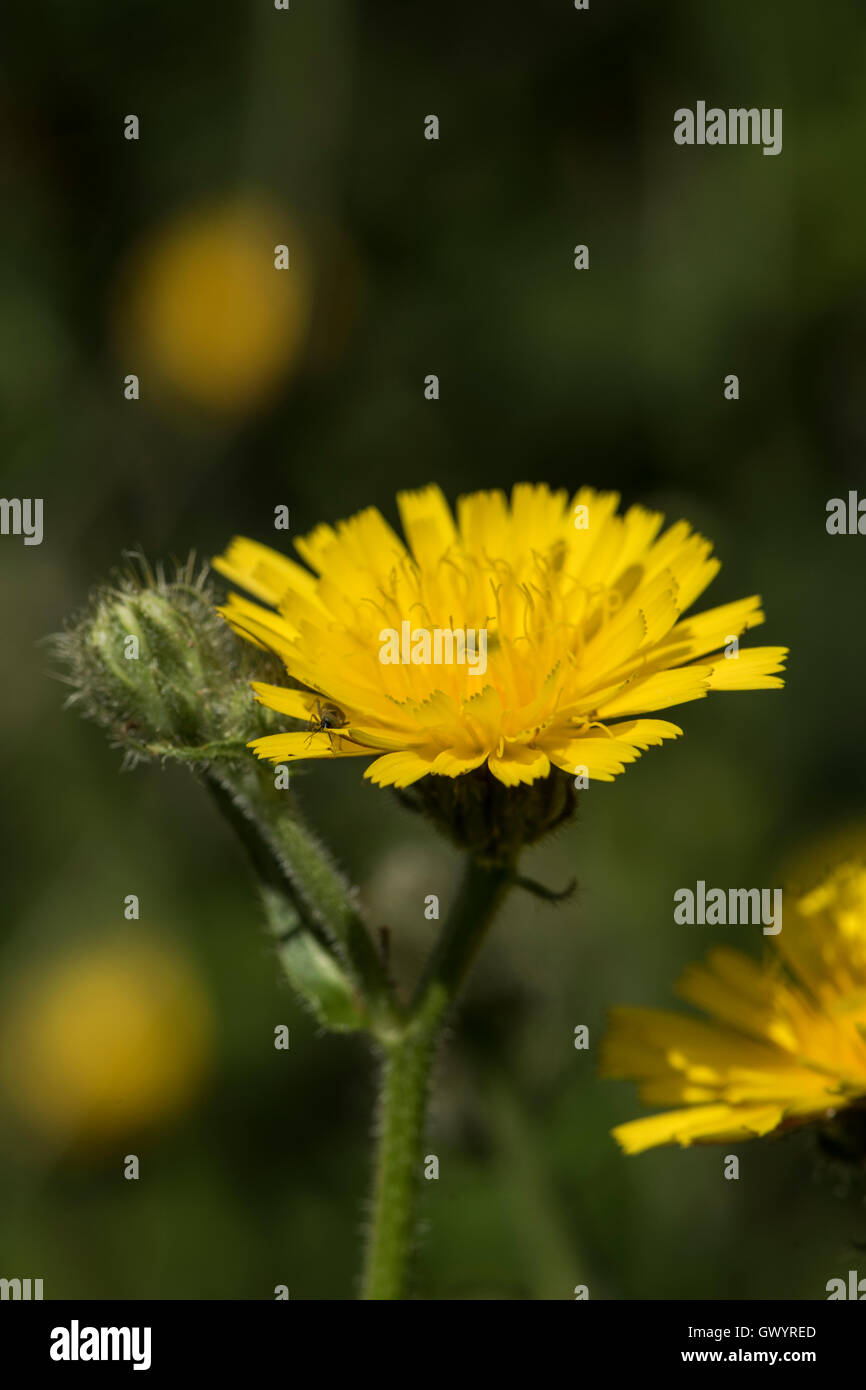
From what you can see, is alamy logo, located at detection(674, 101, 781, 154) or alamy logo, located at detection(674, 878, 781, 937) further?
alamy logo, located at detection(674, 101, 781, 154)

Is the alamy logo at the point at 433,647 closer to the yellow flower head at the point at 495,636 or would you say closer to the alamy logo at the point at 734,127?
the yellow flower head at the point at 495,636

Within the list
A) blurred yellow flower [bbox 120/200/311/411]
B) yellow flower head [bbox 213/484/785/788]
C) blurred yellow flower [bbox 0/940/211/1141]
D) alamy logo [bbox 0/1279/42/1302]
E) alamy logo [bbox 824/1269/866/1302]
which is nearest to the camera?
yellow flower head [bbox 213/484/785/788]

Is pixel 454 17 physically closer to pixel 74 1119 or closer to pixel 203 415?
pixel 203 415

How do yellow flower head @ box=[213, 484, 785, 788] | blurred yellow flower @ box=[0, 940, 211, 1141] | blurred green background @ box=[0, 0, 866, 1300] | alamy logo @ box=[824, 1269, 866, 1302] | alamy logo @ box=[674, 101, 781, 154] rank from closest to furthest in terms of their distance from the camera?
yellow flower head @ box=[213, 484, 785, 788]
alamy logo @ box=[824, 1269, 866, 1302]
blurred green background @ box=[0, 0, 866, 1300]
blurred yellow flower @ box=[0, 940, 211, 1141]
alamy logo @ box=[674, 101, 781, 154]

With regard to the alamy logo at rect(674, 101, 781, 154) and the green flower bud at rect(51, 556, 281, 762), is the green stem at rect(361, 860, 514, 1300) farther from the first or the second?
the alamy logo at rect(674, 101, 781, 154)
